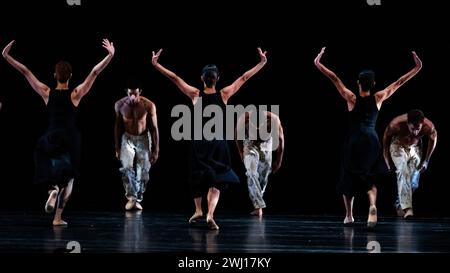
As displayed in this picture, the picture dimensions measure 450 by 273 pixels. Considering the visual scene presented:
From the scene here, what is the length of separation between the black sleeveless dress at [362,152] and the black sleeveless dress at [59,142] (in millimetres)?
2489

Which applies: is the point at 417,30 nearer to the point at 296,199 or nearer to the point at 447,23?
the point at 447,23

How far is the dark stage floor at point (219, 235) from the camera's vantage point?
6945 millimetres

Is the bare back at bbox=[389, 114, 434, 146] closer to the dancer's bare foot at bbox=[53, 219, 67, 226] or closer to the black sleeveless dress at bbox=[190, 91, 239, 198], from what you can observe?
the black sleeveless dress at bbox=[190, 91, 239, 198]

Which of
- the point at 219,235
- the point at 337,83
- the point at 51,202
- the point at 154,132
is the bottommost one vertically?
the point at 219,235

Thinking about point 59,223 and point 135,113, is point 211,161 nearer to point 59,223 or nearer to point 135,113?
point 59,223

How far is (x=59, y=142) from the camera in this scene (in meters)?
8.42

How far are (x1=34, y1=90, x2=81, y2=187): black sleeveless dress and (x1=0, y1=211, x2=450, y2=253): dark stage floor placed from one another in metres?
0.48

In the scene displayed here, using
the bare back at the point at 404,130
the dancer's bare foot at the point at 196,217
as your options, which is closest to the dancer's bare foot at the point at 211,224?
the dancer's bare foot at the point at 196,217

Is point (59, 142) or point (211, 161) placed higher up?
point (59, 142)

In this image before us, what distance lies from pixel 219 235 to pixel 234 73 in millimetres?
4505

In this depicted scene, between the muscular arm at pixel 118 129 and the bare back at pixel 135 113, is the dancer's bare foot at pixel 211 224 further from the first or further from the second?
the muscular arm at pixel 118 129

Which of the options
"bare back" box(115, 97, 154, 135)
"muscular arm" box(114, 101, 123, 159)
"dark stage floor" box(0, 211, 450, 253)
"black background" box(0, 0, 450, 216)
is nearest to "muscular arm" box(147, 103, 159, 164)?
"bare back" box(115, 97, 154, 135)

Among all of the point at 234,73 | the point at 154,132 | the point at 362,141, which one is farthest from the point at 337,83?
the point at 234,73

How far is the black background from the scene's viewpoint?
457 inches
